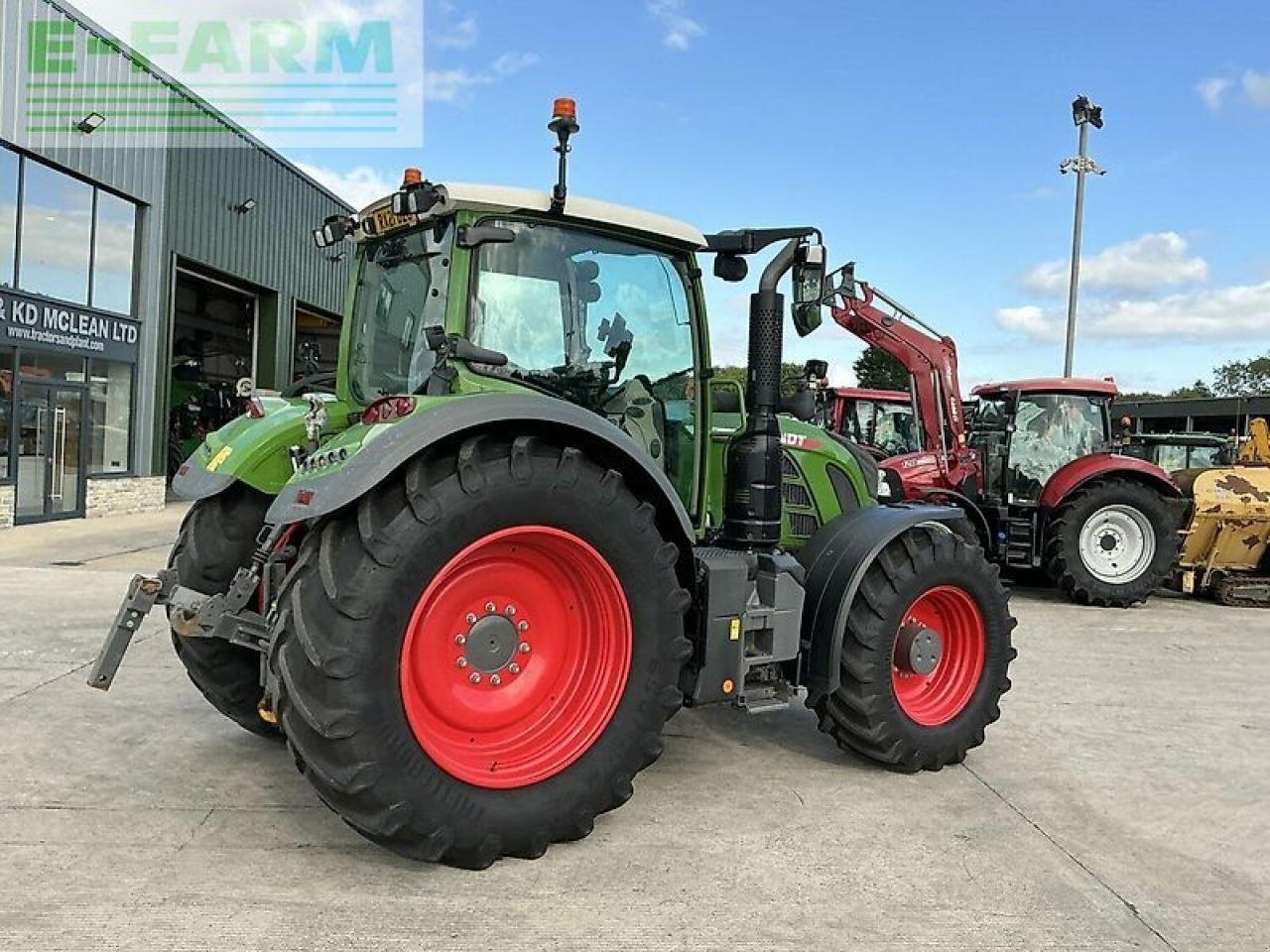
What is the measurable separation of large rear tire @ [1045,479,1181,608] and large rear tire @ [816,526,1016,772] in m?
5.78

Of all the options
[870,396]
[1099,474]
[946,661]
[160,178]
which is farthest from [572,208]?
[160,178]

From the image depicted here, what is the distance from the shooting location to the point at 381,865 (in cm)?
336

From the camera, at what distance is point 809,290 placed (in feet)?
14.1

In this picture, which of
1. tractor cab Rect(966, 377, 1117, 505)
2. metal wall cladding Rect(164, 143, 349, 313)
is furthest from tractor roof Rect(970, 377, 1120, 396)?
metal wall cladding Rect(164, 143, 349, 313)

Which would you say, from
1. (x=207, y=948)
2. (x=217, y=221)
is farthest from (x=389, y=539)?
(x=217, y=221)

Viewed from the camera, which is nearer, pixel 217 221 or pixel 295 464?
pixel 295 464

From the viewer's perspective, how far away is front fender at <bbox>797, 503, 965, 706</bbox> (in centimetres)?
434

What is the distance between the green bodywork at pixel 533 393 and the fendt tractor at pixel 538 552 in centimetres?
1

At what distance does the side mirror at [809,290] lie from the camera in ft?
13.9

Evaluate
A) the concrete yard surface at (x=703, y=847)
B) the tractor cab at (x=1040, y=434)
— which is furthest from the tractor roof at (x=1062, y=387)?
the concrete yard surface at (x=703, y=847)

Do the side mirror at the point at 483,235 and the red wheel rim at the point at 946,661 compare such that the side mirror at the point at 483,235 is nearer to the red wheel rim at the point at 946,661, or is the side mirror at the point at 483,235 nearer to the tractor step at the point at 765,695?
the tractor step at the point at 765,695

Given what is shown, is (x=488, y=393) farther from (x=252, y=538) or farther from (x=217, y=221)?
(x=217, y=221)

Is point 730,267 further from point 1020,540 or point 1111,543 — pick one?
point 1111,543

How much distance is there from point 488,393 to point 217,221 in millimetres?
17210
